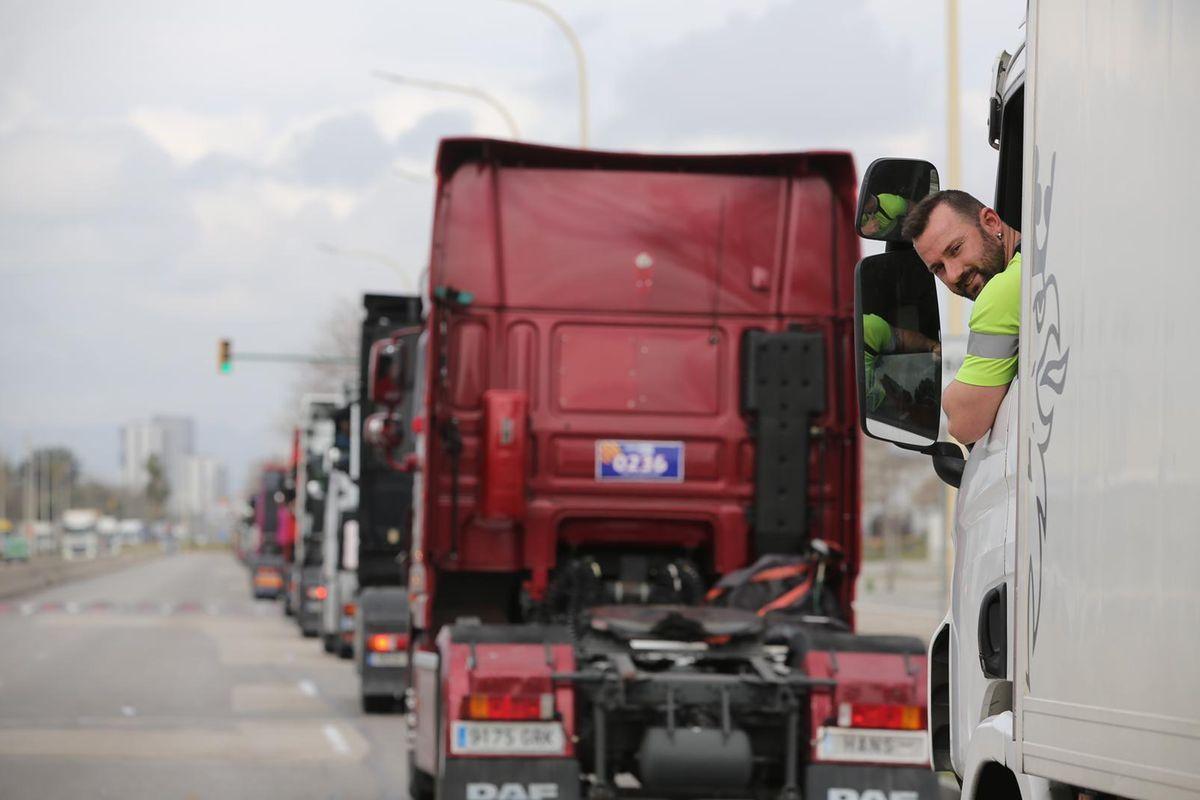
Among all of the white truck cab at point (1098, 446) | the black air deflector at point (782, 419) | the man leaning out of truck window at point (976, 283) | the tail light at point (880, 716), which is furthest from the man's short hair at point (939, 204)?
the black air deflector at point (782, 419)

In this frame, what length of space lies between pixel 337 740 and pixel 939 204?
43.4 ft

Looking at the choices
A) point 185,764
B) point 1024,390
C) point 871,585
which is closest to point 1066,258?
point 1024,390

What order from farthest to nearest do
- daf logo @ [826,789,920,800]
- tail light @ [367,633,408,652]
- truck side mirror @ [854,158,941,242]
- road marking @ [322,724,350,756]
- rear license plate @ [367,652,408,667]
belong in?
rear license plate @ [367,652,408,667] < tail light @ [367,633,408,652] < road marking @ [322,724,350,756] < daf logo @ [826,789,920,800] < truck side mirror @ [854,158,941,242]

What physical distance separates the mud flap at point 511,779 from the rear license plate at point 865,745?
3.93ft

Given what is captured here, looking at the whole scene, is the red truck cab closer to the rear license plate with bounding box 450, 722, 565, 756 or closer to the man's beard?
the rear license plate with bounding box 450, 722, 565, 756

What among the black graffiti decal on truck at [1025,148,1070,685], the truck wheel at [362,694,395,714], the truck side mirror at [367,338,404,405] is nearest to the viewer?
the black graffiti decal on truck at [1025,148,1070,685]

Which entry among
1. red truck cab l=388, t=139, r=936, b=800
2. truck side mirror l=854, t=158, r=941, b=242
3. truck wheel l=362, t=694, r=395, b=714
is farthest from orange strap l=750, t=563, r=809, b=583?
truck wheel l=362, t=694, r=395, b=714

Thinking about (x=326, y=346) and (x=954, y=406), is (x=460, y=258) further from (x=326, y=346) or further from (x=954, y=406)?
(x=326, y=346)

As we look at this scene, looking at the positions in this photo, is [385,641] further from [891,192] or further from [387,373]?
[891,192]

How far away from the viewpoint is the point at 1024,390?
155 inches

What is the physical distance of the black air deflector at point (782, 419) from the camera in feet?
36.2

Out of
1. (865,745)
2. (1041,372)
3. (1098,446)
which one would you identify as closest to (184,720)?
(865,745)

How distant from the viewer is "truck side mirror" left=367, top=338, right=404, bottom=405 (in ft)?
40.0

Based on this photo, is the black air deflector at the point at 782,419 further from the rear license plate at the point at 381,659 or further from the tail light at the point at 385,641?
the rear license plate at the point at 381,659
